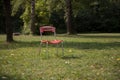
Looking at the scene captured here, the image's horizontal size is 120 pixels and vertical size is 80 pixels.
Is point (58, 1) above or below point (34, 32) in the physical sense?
above

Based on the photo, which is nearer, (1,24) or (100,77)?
(100,77)

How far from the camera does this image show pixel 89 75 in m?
8.12

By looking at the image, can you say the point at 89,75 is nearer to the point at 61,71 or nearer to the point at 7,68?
the point at 61,71

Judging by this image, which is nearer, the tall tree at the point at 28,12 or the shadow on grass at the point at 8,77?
the shadow on grass at the point at 8,77

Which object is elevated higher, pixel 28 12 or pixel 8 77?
pixel 28 12

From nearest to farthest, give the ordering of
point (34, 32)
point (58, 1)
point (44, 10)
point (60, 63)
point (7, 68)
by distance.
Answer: point (7, 68) < point (60, 63) < point (58, 1) < point (34, 32) < point (44, 10)

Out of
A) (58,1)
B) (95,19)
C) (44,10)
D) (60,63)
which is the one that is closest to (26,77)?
(60,63)

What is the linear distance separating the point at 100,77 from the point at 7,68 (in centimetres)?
301

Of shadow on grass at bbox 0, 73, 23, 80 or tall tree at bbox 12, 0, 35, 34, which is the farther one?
tall tree at bbox 12, 0, 35, 34

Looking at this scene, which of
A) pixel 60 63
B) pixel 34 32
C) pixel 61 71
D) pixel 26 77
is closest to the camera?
pixel 26 77

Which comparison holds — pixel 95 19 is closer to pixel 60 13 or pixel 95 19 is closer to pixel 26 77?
pixel 60 13

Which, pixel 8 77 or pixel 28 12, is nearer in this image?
pixel 8 77

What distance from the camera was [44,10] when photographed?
132ft

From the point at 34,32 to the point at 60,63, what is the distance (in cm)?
2675
